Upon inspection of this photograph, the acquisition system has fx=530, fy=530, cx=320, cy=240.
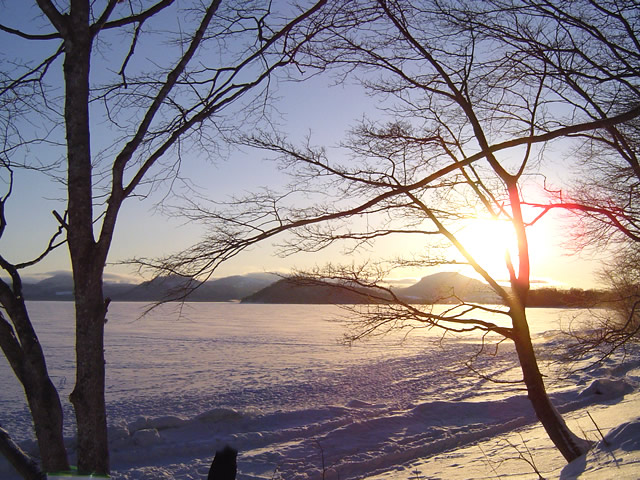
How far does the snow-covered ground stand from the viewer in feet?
27.8

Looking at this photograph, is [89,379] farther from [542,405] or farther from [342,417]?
[342,417]

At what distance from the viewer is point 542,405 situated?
5934mm

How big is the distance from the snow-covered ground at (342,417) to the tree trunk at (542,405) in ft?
1.07

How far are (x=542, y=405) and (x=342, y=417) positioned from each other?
6.84 m

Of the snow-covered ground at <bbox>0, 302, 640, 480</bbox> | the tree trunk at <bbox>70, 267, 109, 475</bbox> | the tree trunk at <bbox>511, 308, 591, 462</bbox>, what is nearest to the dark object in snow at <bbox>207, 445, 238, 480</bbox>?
the tree trunk at <bbox>70, 267, 109, 475</bbox>

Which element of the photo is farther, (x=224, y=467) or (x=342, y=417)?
(x=342, y=417)

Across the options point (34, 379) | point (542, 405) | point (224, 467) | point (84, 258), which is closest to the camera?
point (224, 467)

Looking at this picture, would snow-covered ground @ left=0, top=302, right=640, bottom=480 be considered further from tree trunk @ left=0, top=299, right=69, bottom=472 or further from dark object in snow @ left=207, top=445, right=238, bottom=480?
dark object in snow @ left=207, top=445, right=238, bottom=480

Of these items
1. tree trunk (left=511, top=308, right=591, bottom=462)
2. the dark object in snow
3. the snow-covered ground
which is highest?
the dark object in snow

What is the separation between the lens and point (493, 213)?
6.25 meters

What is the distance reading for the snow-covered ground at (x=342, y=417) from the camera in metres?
8.46

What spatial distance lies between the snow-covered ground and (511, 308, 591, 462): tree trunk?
327 millimetres

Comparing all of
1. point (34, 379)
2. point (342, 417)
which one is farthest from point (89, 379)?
point (342, 417)

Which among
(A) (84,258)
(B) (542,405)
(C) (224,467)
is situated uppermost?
(A) (84,258)
